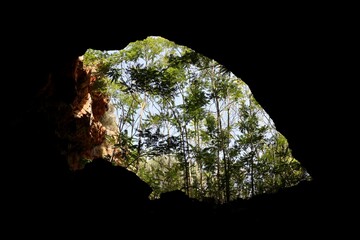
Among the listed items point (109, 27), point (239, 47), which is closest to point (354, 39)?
point (239, 47)

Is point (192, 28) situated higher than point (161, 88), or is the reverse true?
point (161, 88)

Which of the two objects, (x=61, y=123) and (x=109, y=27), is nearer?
(x=109, y=27)

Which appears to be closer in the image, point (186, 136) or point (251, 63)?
point (251, 63)

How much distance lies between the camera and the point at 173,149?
40.5 ft

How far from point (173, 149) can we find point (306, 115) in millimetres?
8224

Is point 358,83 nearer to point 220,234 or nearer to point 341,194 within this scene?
point 341,194

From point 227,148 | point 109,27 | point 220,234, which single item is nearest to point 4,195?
point 220,234

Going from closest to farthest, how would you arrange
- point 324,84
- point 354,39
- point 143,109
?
point 354,39, point 324,84, point 143,109

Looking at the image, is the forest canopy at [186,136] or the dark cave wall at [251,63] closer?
the dark cave wall at [251,63]

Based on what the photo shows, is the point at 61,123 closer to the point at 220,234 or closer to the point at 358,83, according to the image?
the point at 220,234

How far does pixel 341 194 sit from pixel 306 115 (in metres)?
1.46

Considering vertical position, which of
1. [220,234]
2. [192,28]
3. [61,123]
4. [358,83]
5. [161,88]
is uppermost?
[161,88]

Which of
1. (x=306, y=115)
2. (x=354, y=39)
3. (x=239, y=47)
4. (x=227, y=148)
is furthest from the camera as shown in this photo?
(x=227, y=148)

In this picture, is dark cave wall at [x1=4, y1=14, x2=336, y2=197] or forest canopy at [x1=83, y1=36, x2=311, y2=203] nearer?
dark cave wall at [x1=4, y1=14, x2=336, y2=197]
